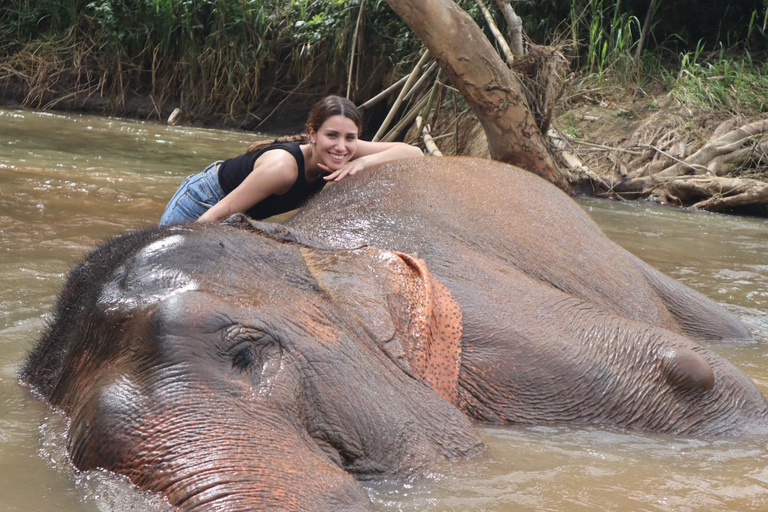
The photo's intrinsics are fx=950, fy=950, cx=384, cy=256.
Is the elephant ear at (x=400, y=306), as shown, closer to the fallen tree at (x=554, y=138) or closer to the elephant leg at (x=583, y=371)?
the elephant leg at (x=583, y=371)

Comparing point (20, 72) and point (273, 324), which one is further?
point (20, 72)

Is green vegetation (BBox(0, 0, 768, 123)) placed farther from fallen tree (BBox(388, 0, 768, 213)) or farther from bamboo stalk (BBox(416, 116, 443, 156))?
bamboo stalk (BBox(416, 116, 443, 156))

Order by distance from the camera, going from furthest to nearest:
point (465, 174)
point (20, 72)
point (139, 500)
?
point (20, 72)
point (465, 174)
point (139, 500)

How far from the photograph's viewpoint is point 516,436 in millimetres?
2764

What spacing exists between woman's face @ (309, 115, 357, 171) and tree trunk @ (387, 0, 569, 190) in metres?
2.31

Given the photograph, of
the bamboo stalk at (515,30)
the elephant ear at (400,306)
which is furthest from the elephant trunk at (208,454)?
the bamboo stalk at (515,30)

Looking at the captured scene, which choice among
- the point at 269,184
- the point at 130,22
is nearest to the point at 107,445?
the point at 269,184

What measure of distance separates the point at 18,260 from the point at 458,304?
9.24 ft

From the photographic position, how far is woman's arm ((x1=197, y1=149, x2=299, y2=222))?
13.6ft

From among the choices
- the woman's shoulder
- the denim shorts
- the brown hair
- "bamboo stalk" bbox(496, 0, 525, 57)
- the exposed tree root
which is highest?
"bamboo stalk" bbox(496, 0, 525, 57)

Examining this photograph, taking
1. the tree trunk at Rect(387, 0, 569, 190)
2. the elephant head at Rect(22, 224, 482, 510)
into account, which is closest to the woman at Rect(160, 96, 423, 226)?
the elephant head at Rect(22, 224, 482, 510)

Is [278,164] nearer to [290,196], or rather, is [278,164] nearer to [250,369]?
[290,196]

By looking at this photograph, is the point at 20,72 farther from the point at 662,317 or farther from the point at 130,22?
the point at 662,317

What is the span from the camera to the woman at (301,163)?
13.7 feet
